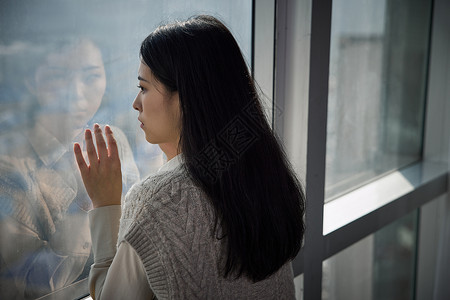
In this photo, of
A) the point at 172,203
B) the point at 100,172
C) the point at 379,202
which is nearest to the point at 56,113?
the point at 100,172

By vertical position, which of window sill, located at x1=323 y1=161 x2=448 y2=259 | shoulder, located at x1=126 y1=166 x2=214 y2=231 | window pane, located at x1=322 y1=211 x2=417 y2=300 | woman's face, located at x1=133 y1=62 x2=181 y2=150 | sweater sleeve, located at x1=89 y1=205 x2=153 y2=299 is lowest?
window pane, located at x1=322 y1=211 x2=417 y2=300

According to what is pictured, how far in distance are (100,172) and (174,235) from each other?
0.76 ft

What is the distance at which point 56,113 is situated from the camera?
0.95 m

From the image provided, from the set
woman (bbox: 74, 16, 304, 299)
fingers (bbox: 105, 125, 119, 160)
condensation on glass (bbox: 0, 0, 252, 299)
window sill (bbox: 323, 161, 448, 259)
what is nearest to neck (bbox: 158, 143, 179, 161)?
woman (bbox: 74, 16, 304, 299)

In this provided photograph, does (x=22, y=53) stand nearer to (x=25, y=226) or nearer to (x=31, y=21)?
(x=31, y=21)

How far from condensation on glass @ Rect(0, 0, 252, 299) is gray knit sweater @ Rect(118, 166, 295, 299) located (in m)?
0.25

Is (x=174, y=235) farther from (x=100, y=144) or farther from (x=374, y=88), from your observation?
(x=374, y=88)

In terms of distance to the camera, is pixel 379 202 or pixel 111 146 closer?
pixel 111 146

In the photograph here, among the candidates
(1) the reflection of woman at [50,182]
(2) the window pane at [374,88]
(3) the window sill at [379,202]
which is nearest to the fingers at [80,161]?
(1) the reflection of woman at [50,182]

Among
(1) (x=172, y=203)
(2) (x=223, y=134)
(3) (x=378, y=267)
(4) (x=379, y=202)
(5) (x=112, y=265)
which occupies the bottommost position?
(3) (x=378, y=267)

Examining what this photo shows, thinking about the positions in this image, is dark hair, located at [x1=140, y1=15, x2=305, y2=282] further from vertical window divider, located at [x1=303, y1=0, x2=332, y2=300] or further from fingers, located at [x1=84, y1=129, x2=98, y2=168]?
vertical window divider, located at [x1=303, y1=0, x2=332, y2=300]

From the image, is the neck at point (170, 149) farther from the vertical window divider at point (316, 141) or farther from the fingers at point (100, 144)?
the vertical window divider at point (316, 141)

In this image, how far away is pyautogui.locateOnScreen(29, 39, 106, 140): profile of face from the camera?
3.01 feet

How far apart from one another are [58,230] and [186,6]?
2.05ft
